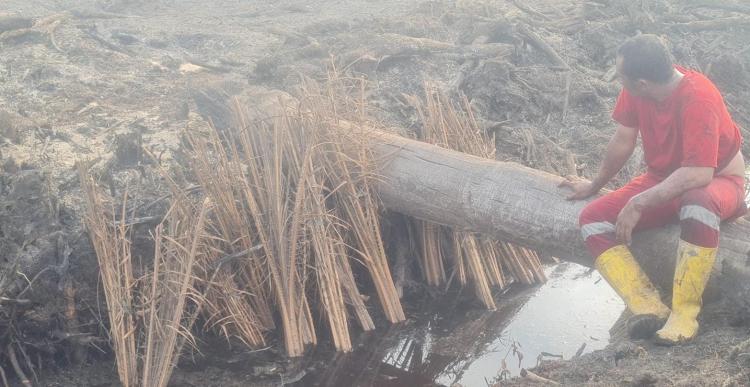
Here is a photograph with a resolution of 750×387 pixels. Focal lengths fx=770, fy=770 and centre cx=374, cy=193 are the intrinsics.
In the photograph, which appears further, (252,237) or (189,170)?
(189,170)

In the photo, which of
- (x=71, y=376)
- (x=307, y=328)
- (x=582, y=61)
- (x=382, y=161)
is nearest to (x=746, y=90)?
(x=582, y=61)

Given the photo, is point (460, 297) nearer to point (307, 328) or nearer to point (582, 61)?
point (307, 328)

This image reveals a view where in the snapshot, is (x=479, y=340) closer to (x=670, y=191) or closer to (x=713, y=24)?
(x=670, y=191)

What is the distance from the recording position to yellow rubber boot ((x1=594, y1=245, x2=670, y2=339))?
3.80 meters

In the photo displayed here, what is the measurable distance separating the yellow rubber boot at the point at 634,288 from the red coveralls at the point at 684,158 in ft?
0.23

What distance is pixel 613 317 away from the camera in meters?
5.11

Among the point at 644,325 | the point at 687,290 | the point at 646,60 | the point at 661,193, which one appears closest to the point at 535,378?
the point at 644,325

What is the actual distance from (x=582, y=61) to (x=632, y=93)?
220 inches

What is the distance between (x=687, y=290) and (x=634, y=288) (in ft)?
0.87

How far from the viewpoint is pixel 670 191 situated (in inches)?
143

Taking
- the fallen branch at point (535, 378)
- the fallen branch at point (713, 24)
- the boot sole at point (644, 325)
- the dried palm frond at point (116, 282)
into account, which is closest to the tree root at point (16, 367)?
the dried palm frond at point (116, 282)

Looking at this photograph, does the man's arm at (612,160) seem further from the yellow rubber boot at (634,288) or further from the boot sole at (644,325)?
the boot sole at (644,325)

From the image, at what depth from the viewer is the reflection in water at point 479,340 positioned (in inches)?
182

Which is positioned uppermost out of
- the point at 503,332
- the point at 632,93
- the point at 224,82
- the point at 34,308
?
the point at 632,93
